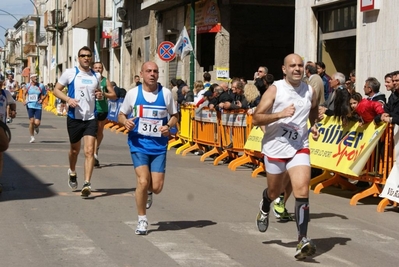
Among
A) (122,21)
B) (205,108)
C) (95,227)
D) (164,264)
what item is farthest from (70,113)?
(122,21)

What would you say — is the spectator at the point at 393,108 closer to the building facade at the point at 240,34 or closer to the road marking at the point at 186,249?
the road marking at the point at 186,249

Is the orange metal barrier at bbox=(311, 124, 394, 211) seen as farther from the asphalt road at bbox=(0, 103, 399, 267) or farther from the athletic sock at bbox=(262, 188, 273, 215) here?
the athletic sock at bbox=(262, 188, 273, 215)

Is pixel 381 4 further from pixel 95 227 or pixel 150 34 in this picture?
pixel 150 34

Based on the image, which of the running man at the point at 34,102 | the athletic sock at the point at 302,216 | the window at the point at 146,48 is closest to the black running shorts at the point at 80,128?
the athletic sock at the point at 302,216

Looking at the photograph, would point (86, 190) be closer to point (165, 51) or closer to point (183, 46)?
point (183, 46)

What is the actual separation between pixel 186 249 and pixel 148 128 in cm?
153

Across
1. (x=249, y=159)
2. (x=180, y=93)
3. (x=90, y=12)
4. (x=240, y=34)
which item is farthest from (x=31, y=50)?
(x=249, y=159)

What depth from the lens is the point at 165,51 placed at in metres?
26.7

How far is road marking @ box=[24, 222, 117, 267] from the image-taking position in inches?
285

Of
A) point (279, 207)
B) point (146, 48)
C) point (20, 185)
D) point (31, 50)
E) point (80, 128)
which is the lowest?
point (20, 185)

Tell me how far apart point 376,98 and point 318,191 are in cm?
166

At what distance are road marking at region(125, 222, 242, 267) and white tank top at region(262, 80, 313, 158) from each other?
45.5 inches

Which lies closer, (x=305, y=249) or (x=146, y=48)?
(x=305, y=249)

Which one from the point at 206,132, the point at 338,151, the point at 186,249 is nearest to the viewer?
the point at 186,249
